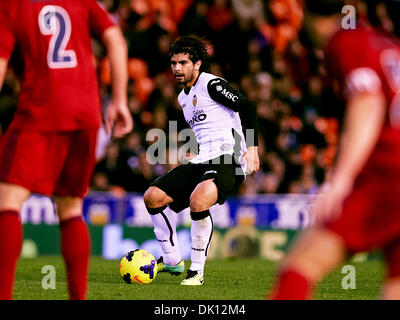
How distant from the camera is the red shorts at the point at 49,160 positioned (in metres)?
4.51

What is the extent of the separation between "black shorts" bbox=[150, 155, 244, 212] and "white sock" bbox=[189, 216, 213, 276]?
0.26 m

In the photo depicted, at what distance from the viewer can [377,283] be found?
25.6 feet

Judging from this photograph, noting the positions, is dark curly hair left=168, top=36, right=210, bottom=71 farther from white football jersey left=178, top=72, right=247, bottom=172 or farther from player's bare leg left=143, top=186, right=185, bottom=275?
player's bare leg left=143, top=186, right=185, bottom=275

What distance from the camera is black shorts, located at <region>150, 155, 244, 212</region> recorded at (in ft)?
25.2

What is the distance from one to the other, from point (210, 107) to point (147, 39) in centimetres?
770

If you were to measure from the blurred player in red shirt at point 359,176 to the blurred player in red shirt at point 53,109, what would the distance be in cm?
153

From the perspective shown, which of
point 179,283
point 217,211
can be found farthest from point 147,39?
point 179,283

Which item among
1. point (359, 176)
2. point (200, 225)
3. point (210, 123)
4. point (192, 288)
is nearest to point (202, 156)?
point (210, 123)

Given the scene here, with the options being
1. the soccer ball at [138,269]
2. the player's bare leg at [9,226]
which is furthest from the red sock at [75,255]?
the soccer ball at [138,269]

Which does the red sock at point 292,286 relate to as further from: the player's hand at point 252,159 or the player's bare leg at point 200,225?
the player's hand at point 252,159

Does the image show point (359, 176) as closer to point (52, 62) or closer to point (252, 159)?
point (52, 62)

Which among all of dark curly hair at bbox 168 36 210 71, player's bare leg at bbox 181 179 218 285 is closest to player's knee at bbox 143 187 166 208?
player's bare leg at bbox 181 179 218 285
